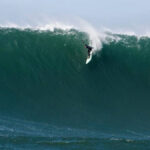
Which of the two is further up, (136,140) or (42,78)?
(42,78)

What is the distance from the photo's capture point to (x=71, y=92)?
20.7 metres

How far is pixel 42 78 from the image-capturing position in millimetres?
21328

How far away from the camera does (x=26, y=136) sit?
52.9 feet

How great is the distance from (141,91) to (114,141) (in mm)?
5371

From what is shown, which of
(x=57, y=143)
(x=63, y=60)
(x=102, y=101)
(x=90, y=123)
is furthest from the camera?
(x=63, y=60)

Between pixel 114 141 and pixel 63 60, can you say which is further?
pixel 63 60

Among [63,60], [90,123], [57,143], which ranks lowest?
[57,143]

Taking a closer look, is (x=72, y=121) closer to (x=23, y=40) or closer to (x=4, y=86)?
(x=4, y=86)

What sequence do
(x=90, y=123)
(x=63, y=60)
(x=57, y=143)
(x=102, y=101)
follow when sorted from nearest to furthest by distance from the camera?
(x=57, y=143)
(x=90, y=123)
(x=102, y=101)
(x=63, y=60)

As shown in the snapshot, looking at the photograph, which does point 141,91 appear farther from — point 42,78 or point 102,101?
point 42,78

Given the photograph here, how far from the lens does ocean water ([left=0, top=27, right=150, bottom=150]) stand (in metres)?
16.4

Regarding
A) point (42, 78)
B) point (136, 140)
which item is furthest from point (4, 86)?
point (136, 140)

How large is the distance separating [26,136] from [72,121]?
273 cm

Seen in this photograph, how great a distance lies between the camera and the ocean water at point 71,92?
16.4m
